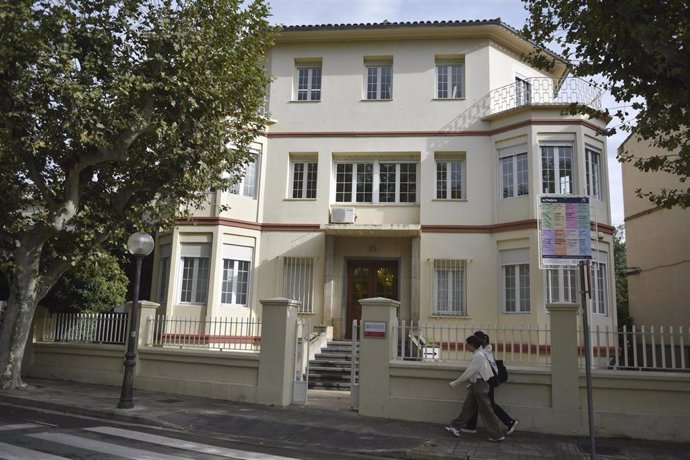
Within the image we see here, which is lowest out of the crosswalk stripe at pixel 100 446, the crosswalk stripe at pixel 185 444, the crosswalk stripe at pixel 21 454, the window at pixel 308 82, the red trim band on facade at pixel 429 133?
the crosswalk stripe at pixel 185 444

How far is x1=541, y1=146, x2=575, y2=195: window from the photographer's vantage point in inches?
661

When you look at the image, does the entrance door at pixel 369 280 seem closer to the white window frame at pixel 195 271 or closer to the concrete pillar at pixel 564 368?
the white window frame at pixel 195 271

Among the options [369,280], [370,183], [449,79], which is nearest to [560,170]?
[449,79]

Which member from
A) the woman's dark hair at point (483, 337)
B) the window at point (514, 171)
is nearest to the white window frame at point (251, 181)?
the window at point (514, 171)

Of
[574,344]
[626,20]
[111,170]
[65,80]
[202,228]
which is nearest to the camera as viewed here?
[626,20]

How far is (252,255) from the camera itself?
60.6ft

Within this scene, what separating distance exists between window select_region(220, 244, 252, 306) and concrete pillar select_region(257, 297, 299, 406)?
20.2ft

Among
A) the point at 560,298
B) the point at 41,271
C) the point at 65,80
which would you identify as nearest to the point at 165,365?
the point at 41,271

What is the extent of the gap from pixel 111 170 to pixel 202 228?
14.5ft

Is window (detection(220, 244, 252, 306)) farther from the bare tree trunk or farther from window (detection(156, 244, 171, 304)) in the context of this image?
the bare tree trunk

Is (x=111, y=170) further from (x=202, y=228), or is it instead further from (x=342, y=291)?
(x=342, y=291)

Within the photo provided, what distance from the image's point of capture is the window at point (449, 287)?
17438 mm

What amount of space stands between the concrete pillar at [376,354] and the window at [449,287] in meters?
6.48

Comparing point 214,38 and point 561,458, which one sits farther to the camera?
point 214,38
